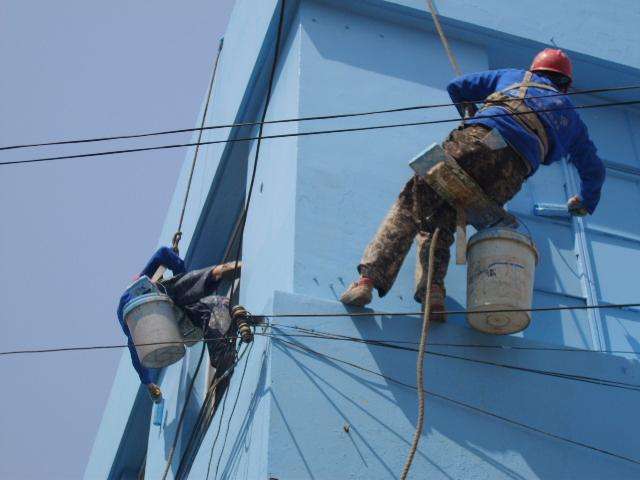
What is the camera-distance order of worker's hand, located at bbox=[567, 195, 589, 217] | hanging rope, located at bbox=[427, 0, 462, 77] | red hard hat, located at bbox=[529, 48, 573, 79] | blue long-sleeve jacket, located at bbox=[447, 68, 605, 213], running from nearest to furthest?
blue long-sleeve jacket, located at bbox=[447, 68, 605, 213], red hard hat, located at bbox=[529, 48, 573, 79], worker's hand, located at bbox=[567, 195, 589, 217], hanging rope, located at bbox=[427, 0, 462, 77]

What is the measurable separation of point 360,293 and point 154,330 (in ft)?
6.78

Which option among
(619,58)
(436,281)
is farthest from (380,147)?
(619,58)

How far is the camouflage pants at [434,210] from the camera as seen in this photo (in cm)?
662

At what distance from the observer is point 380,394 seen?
633 cm

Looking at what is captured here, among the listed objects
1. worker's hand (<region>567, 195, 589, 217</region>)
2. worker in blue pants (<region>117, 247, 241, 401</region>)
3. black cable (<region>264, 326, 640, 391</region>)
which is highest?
worker's hand (<region>567, 195, 589, 217</region>)

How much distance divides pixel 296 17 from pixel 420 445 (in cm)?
346

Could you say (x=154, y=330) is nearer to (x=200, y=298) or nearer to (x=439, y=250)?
(x=200, y=298)

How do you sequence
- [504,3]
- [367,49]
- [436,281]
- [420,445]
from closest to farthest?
1. [420,445]
2. [436,281]
3. [367,49]
4. [504,3]

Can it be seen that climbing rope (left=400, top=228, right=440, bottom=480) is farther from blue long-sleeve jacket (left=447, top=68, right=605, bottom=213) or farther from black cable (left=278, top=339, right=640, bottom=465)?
blue long-sleeve jacket (left=447, top=68, right=605, bottom=213)

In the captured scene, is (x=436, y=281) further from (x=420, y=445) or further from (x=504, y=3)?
(x=504, y=3)

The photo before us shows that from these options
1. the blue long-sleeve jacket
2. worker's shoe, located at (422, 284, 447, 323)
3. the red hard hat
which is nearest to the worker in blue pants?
worker's shoe, located at (422, 284, 447, 323)

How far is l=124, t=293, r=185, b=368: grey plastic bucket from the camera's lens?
7.88 m

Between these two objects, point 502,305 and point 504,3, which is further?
point 504,3

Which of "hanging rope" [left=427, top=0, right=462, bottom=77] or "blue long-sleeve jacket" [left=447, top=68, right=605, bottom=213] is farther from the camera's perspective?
"hanging rope" [left=427, top=0, right=462, bottom=77]
